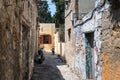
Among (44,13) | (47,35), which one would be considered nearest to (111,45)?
(47,35)

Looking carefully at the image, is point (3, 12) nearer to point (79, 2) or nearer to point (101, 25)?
point (101, 25)

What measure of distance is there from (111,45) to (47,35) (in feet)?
113

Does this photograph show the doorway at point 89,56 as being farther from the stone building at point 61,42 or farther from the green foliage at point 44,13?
the green foliage at point 44,13

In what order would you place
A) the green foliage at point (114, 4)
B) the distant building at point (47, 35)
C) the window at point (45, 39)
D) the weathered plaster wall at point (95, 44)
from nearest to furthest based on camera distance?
the green foliage at point (114, 4), the weathered plaster wall at point (95, 44), the distant building at point (47, 35), the window at point (45, 39)

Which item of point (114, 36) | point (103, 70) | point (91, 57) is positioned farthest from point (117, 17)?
point (91, 57)

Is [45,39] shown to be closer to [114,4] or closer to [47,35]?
[47,35]

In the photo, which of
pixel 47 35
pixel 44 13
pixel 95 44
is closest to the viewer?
pixel 95 44

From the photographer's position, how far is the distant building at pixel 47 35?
40.4 meters

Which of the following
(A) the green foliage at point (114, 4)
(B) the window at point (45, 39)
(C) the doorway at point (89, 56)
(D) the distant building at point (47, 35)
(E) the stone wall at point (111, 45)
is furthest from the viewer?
(B) the window at point (45, 39)

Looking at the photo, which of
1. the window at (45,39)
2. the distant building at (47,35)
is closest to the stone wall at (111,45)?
the distant building at (47,35)

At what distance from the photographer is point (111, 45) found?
720cm

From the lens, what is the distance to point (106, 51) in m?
7.69

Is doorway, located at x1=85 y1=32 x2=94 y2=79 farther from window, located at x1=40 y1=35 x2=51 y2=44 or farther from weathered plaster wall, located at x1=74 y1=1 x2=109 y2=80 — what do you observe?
window, located at x1=40 y1=35 x2=51 y2=44

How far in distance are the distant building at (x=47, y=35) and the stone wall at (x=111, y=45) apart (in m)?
32.1
